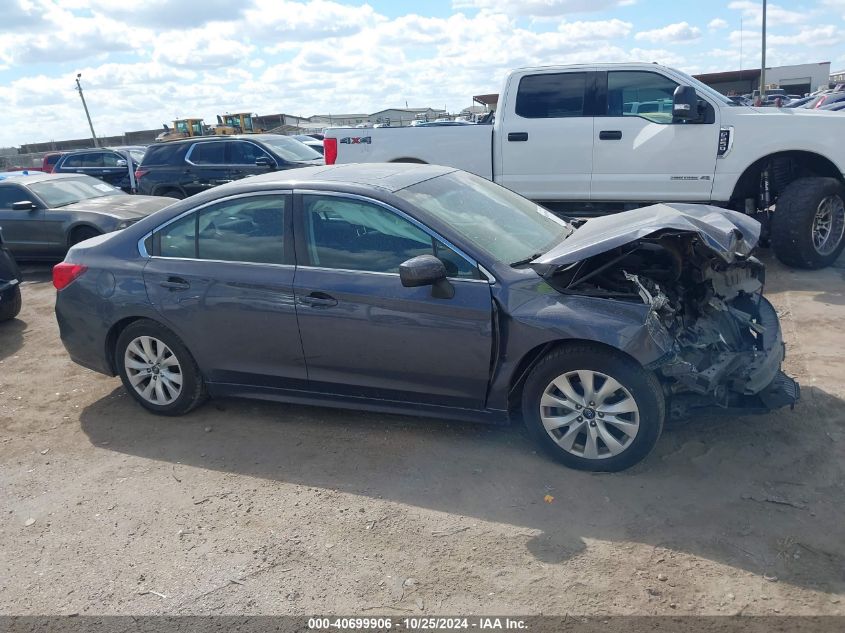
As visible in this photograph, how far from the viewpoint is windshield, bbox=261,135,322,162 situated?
42.6ft

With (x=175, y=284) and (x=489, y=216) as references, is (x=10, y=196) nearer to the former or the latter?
(x=175, y=284)

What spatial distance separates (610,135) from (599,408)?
493 cm

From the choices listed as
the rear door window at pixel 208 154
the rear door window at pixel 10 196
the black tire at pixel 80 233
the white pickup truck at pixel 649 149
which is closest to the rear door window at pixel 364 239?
the white pickup truck at pixel 649 149

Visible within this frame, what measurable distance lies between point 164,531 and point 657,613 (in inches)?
97.3

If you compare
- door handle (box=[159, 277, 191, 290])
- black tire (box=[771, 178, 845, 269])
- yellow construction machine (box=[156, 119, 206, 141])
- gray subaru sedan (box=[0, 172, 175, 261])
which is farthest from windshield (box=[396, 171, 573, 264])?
yellow construction machine (box=[156, 119, 206, 141])

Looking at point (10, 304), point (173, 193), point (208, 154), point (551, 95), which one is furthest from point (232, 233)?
point (173, 193)

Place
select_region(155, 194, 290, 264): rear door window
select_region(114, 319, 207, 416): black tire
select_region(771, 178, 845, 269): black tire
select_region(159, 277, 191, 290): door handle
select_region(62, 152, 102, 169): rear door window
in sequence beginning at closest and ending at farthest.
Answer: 1. select_region(155, 194, 290, 264): rear door window
2. select_region(159, 277, 191, 290): door handle
3. select_region(114, 319, 207, 416): black tire
4. select_region(771, 178, 845, 269): black tire
5. select_region(62, 152, 102, 169): rear door window

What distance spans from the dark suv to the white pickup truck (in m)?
4.65

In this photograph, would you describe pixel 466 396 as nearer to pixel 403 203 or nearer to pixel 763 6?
pixel 403 203

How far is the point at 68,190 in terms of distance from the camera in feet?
35.8

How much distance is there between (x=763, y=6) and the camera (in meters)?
32.9

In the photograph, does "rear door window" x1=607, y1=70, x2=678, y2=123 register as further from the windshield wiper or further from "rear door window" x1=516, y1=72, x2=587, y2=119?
the windshield wiper

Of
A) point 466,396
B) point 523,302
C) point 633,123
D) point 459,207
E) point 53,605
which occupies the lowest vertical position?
point 53,605

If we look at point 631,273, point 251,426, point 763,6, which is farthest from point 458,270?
point 763,6
